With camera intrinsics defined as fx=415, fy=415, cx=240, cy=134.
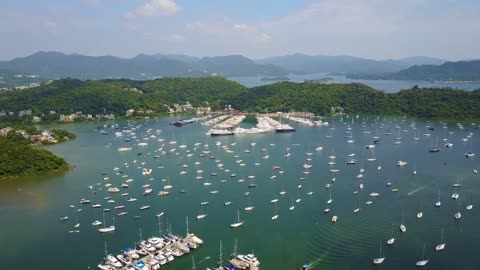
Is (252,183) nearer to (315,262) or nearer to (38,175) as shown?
(315,262)

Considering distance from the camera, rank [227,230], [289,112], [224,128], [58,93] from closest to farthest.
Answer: [227,230], [224,128], [289,112], [58,93]

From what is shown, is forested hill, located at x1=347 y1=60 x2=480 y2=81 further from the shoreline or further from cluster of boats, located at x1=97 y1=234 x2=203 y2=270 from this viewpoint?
cluster of boats, located at x1=97 y1=234 x2=203 y2=270

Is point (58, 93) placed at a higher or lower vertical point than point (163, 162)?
higher

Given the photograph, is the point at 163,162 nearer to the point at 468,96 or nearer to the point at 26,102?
the point at 26,102

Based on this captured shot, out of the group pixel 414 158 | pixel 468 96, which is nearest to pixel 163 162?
pixel 414 158

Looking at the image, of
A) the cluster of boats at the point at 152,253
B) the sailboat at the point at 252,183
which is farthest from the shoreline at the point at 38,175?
the cluster of boats at the point at 152,253

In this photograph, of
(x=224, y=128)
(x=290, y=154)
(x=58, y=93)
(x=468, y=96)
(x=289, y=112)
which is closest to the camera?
(x=290, y=154)

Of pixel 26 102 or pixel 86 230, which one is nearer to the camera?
pixel 86 230
